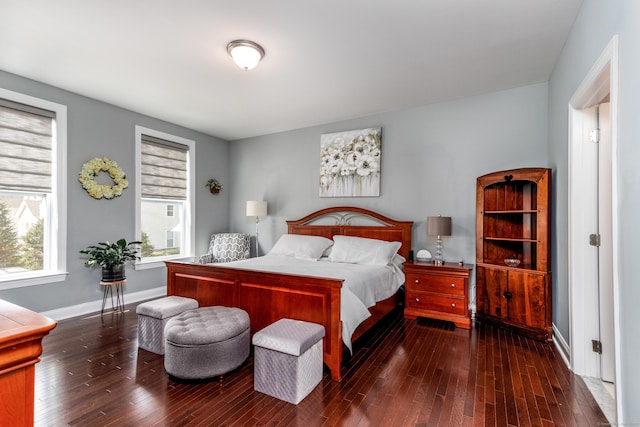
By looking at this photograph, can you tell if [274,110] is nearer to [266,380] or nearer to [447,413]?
[266,380]

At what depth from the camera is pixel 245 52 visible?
2.74 metres

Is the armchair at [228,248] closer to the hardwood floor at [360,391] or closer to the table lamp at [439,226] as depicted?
the hardwood floor at [360,391]

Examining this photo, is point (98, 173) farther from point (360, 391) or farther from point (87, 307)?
point (360, 391)

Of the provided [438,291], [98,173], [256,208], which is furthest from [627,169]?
[98,173]

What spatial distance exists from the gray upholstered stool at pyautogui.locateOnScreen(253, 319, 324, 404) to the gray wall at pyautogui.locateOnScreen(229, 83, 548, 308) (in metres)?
2.52

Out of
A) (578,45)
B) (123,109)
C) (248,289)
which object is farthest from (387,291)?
(123,109)

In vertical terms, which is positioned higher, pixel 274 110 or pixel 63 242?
pixel 274 110

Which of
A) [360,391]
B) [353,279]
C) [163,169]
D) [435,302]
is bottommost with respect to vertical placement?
[360,391]

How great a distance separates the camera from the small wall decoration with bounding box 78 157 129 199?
3.91 metres

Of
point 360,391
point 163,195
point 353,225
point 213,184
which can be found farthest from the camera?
point 213,184

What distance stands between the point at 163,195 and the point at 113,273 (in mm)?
1463

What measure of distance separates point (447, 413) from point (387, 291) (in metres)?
1.59

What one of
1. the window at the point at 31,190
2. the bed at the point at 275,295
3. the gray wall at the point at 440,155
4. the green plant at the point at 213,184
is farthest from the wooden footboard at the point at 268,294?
the green plant at the point at 213,184

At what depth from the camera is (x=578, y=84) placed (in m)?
2.37
